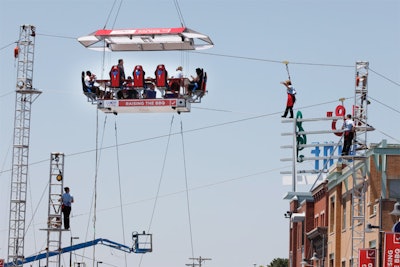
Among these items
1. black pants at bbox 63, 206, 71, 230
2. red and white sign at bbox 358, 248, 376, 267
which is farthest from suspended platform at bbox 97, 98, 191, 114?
red and white sign at bbox 358, 248, 376, 267

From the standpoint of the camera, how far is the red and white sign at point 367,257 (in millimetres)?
57438

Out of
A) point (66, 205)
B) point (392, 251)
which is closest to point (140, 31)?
point (66, 205)

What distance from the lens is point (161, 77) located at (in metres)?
58.2

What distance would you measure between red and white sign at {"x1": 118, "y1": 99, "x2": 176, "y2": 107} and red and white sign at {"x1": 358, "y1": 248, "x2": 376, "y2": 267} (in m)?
11.1

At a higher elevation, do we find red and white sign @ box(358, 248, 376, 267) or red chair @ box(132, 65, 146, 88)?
red chair @ box(132, 65, 146, 88)

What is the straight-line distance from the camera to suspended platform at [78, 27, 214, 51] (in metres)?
55.8

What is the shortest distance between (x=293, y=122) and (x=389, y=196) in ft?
101

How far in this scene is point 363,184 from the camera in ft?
201

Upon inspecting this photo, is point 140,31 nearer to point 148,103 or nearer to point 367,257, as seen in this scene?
point 148,103

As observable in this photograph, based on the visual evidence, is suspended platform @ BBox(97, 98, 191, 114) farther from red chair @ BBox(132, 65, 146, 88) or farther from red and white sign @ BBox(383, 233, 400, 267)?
red and white sign @ BBox(383, 233, 400, 267)

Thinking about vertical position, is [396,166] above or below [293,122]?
below

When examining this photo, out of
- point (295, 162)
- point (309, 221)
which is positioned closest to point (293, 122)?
point (295, 162)

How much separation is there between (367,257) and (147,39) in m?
14.2

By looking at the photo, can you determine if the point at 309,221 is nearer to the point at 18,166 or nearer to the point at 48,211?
the point at 18,166
